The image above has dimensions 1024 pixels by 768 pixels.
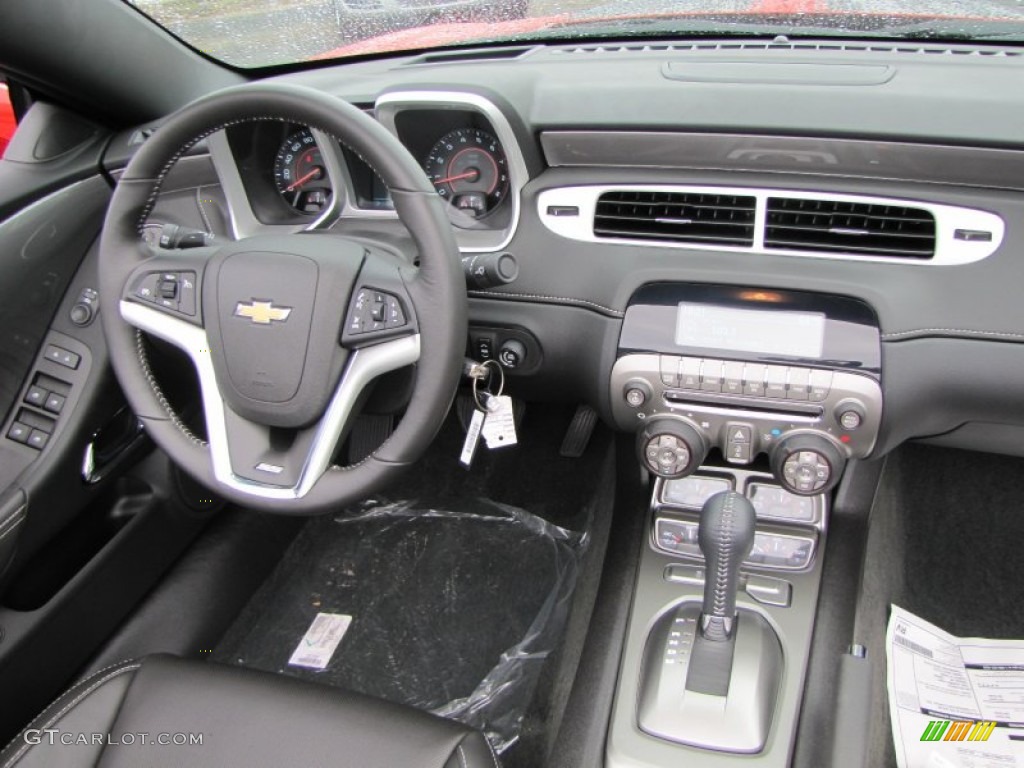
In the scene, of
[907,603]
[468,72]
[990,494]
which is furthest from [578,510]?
[468,72]

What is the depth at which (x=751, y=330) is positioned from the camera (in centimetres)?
148

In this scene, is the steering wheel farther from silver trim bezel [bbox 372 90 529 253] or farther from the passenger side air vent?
the passenger side air vent

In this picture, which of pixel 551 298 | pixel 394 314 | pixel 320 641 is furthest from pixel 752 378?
pixel 320 641

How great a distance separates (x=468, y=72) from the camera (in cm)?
168

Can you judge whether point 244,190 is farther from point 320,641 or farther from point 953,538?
point 953,538

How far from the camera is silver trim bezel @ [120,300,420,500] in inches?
48.9

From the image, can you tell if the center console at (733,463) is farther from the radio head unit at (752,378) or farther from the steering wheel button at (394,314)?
the steering wheel button at (394,314)

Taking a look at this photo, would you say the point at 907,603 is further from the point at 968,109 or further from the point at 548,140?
the point at 548,140

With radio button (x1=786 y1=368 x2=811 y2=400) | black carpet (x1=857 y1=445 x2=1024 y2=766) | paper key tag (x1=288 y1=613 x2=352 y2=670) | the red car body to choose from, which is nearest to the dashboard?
radio button (x1=786 y1=368 x2=811 y2=400)

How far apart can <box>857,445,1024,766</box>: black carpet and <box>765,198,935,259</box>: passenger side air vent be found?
0.73 meters

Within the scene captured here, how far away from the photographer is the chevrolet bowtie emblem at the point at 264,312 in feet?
4.22

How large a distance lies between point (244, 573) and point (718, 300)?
4.30 ft

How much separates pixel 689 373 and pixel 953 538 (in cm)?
98

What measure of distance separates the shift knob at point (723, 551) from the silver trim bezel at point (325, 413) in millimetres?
534
